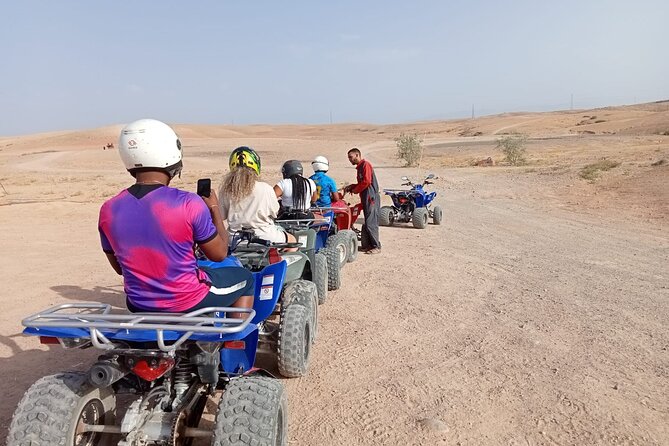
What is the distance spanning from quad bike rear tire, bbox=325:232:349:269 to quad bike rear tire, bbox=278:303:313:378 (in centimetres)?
333

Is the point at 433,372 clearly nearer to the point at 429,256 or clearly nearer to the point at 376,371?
the point at 376,371

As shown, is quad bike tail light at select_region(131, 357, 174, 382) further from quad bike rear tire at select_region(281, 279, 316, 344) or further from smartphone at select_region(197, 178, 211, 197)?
quad bike rear tire at select_region(281, 279, 316, 344)

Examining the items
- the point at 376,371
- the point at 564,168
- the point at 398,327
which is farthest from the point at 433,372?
the point at 564,168

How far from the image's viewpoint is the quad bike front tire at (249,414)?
2.50 m

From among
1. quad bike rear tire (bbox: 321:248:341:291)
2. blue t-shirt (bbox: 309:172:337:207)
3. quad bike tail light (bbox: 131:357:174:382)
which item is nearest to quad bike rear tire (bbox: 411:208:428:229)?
blue t-shirt (bbox: 309:172:337:207)

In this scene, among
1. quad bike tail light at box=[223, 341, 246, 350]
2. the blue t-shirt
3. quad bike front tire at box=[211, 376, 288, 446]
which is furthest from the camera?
the blue t-shirt

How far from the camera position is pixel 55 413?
2465 mm

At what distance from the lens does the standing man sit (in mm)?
8734

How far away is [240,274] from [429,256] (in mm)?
5677

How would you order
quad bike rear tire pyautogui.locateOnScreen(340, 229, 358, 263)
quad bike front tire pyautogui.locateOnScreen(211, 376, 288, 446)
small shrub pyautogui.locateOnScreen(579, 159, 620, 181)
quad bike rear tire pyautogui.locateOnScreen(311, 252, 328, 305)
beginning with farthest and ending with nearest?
1. small shrub pyautogui.locateOnScreen(579, 159, 620, 181)
2. quad bike rear tire pyautogui.locateOnScreen(340, 229, 358, 263)
3. quad bike rear tire pyautogui.locateOnScreen(311, 252, 328, 305)
4. quad bike front tire pyautogui.locateOnScreen(211, 376, 288, 446)

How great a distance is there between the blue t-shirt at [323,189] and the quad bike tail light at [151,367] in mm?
5833

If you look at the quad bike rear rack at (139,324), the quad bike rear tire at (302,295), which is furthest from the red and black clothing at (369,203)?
the quad bike rear rack at (139,324)

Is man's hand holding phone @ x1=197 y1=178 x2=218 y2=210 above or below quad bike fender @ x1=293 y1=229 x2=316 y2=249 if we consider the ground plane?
above

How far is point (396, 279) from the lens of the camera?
732 cm
